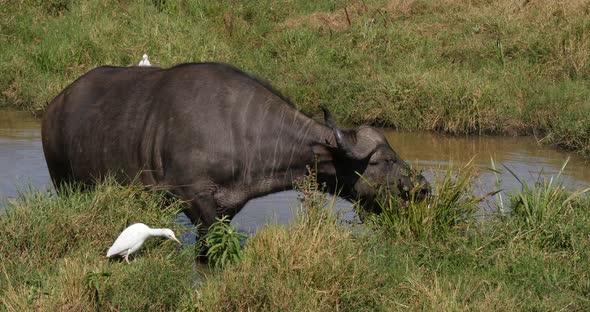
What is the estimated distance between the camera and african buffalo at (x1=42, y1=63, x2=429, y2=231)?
6961 mm

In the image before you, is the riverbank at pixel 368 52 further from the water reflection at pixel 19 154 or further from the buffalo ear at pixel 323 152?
the buffalo ear at pixel 323 152

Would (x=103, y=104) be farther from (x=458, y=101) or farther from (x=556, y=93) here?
(x=556, y=93)

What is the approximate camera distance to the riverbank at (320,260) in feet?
18.2

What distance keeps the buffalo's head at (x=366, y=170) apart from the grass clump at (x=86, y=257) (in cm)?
117

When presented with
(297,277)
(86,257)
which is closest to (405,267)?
(297,277)

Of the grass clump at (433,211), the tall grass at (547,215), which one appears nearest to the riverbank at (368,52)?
the tall grass at (547,215)

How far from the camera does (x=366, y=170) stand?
23.9 feet

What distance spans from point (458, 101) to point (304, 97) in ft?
6.38

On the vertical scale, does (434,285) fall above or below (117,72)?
below

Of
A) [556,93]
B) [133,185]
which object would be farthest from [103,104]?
[556,93]

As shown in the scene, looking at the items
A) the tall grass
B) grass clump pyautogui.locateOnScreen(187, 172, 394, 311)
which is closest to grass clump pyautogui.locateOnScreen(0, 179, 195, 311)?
grass clump pyautogui.locateOnScreen(187, 172, 394, 311)

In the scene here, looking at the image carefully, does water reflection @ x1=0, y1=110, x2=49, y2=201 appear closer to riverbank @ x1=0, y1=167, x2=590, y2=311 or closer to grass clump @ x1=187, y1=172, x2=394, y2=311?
riverbank @ x1=0, y1=167, x2=590, y2=311

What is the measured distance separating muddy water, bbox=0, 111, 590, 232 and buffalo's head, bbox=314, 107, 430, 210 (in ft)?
3.07

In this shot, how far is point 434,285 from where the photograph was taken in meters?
5.83
